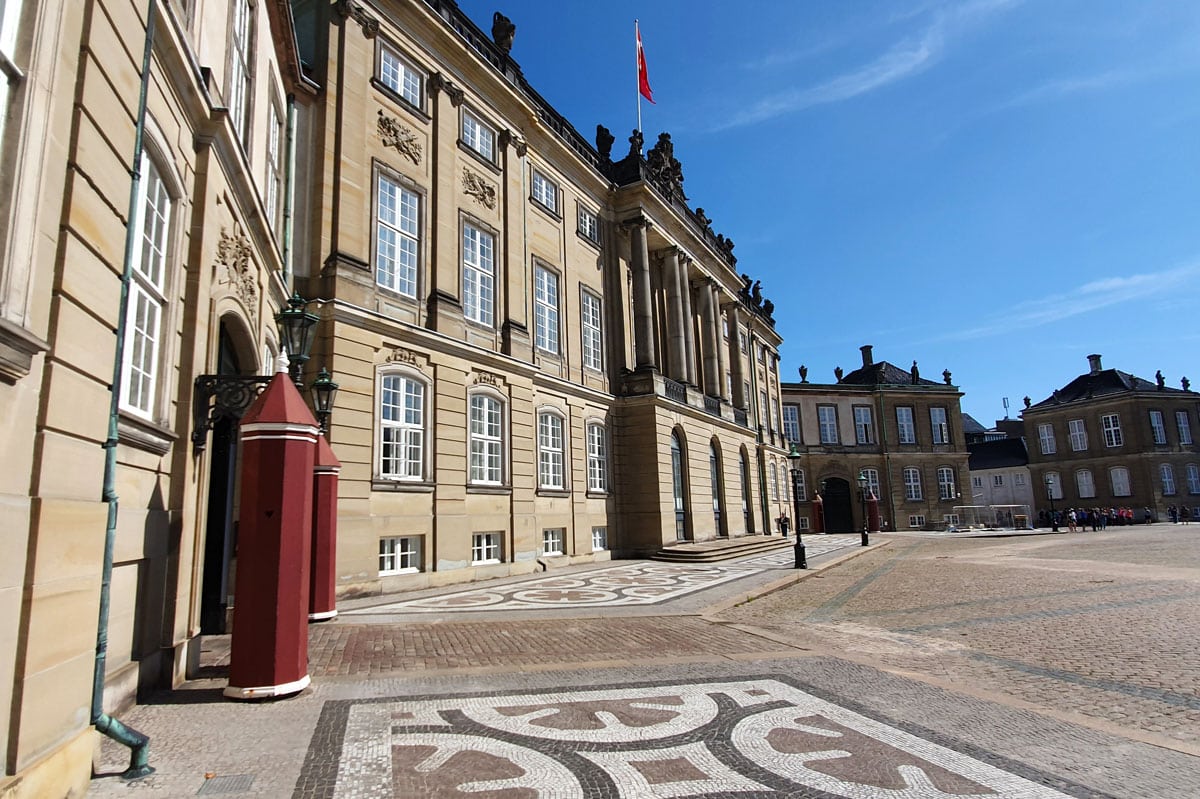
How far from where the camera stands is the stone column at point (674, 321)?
2988cm

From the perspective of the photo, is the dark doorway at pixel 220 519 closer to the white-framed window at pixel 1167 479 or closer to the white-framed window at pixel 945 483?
the white-framed window at pixel 945 483

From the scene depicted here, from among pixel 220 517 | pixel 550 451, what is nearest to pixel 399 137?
pixel 550 451

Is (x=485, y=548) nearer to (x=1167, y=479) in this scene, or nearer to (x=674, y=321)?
(x=674, y=321)

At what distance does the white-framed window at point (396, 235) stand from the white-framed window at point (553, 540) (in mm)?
8637

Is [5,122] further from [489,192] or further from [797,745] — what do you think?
[489,192]

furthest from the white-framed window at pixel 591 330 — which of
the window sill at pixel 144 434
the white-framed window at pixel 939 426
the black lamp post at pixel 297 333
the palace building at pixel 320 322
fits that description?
the white-framed window at pixel 939 426

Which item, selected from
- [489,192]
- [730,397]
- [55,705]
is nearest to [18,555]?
[55,705]

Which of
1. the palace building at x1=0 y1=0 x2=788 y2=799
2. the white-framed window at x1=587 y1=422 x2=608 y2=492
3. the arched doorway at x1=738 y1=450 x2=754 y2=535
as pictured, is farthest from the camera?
the arched doorway at x1=738 y1=450 x2=754 y2=535

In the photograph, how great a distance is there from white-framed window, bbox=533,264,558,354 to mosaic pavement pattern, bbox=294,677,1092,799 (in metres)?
16.7

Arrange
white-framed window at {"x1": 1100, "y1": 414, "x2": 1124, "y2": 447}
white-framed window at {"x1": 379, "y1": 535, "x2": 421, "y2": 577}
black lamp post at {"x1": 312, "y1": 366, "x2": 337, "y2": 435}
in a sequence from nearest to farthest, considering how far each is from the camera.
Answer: black lamp post at {"x1": 312, "y1": 366, "x2": 337, "y2": 435}, white-framed window at {"x1": 379, "y1": 535, "x2": 421, "y2": 577}, white-framed window at {"x1": 1100, "y1": 414, "x2": 1124, "y2": 447}

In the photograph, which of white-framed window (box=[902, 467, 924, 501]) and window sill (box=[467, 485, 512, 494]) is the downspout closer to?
window sill (box=[467, 485, 512, 494])

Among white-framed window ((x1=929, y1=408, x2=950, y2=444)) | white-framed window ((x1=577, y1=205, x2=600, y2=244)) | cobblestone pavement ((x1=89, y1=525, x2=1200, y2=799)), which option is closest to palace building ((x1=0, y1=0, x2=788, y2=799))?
white-framed window ((x1=577, y1=205, x2=600, y2=244))

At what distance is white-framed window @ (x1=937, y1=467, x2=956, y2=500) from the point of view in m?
57.3

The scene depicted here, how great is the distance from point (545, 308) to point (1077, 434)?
6518cm
